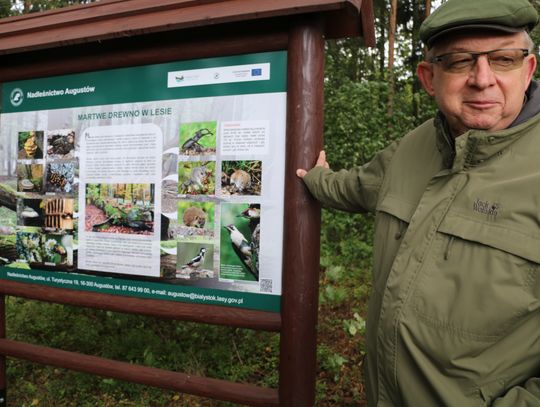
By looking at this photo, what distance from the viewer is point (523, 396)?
3.83 feet

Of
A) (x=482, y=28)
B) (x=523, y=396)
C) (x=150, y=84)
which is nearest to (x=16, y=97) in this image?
(x=150, y=84)

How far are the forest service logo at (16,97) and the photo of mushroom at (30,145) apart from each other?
0.20m

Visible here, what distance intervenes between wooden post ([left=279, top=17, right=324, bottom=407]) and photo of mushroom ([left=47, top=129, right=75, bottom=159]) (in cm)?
148

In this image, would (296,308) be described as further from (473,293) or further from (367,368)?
(473,293)

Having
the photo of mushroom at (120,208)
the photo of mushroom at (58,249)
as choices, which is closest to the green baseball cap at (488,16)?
the photo of mushroom at (120,208)

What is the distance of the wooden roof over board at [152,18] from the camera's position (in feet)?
6.48

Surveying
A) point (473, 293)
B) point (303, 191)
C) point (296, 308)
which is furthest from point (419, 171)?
point (296, 308)

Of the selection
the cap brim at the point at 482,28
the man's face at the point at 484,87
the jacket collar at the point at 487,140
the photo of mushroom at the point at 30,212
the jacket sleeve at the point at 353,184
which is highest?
the cap brim at the point at 482,28

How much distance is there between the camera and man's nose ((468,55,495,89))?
130cm

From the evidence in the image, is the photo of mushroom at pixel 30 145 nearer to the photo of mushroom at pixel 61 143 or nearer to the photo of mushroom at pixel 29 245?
the photo of mushroom at pixel 61 143

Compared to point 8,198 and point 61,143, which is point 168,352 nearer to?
point 8,198

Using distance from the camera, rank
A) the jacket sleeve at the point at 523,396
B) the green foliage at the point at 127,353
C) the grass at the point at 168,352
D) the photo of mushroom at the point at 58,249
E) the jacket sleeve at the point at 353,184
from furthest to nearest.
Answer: the green foliage at the point at 127,353
the grass at the point at 168,352
the photo of mushroom at the point at 58,249
the jacket sleeve at the point at 353,184
the jacket sleeve at the point at 523,396

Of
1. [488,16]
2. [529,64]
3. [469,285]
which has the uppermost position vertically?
[488,16]

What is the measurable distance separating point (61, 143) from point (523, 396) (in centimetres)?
272
